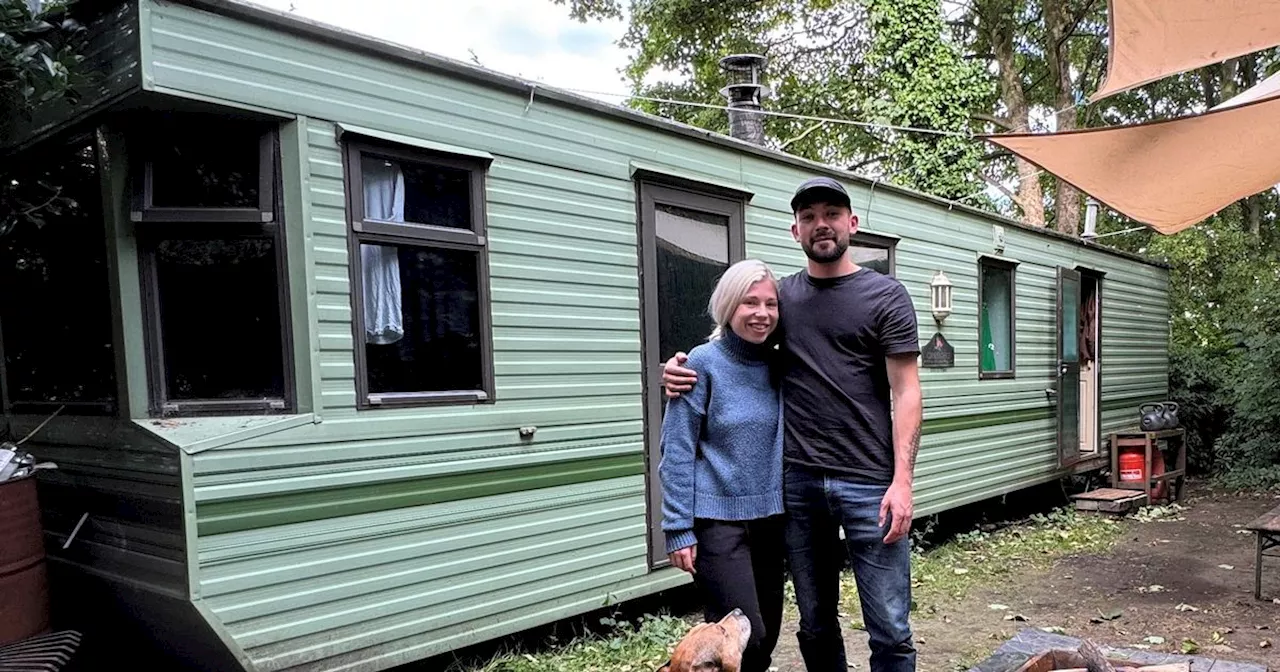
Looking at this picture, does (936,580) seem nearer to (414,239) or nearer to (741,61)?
(741,61)

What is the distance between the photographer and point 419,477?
10.9 ft

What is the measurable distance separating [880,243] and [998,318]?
7.27 feet

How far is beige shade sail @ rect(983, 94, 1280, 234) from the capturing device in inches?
143

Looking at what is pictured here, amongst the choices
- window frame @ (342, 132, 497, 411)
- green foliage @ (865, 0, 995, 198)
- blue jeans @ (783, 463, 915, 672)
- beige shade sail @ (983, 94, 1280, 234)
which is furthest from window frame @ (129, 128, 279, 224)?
green foliage @ (865, 0, 995, 198)

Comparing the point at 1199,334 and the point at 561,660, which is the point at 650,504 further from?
the point at 1199,334

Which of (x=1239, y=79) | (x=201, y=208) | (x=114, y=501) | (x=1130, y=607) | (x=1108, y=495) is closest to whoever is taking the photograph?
(x=201, y=208)

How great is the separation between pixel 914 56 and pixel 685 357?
9857 mm

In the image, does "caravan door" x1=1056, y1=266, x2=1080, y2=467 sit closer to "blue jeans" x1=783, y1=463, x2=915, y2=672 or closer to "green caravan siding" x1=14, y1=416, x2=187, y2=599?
"blue jeans" x1=783, y1=463, x2=915, y2=672

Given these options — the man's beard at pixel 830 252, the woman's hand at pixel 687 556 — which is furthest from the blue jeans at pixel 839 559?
the man's beard at pixel 830 252

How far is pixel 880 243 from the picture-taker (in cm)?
583

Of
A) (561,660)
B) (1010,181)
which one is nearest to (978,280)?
(561,660)

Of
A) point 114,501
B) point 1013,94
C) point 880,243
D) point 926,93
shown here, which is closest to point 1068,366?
point 880,243

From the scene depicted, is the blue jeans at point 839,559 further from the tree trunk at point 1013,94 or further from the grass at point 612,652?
the tree trunk at point 1013,94

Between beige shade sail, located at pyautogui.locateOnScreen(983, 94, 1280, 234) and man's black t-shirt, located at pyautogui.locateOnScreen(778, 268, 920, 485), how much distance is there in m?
2.22
